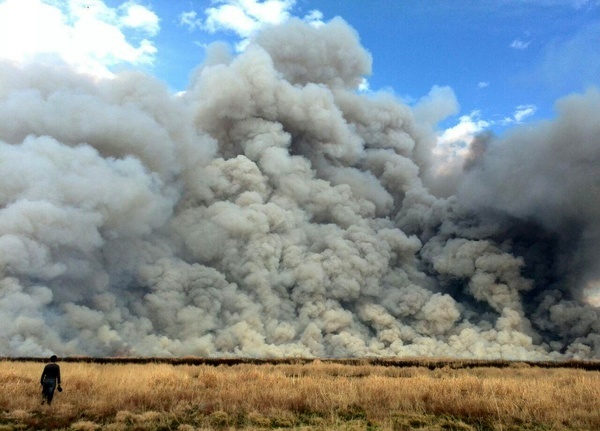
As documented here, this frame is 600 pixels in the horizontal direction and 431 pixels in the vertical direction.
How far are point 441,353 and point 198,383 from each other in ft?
207

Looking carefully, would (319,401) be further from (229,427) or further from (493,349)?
(493,349)

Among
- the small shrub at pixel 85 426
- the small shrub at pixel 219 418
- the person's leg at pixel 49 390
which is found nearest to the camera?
the small shrub at pixel 85 426

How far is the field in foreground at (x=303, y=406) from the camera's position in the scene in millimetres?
12281

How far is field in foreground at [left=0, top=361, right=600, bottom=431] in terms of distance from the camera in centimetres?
1228

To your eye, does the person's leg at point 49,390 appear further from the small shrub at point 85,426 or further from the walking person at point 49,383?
the small shrub at point 85,426

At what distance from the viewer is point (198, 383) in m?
19.1

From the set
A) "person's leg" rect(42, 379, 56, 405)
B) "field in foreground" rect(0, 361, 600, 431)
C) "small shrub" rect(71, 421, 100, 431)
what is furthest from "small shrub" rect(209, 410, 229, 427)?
"person's leg" rect(42, 379, 56, 405)

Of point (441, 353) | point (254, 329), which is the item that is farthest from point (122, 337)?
point (441, 353)

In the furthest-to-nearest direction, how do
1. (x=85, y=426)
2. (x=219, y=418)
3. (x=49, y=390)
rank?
1. (x=49, y=390)
2. (x=219, y=418)
3. (x=85, y=426)

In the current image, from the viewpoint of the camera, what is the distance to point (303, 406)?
1409 cm

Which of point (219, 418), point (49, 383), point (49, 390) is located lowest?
point (219, 418)

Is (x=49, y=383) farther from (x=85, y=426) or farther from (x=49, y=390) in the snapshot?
(x=85, y=426)

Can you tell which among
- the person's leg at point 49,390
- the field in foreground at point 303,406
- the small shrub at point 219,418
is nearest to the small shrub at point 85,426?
the field in foreground at point 303,406

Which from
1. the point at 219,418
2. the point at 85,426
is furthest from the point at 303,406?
the point at 85,426
